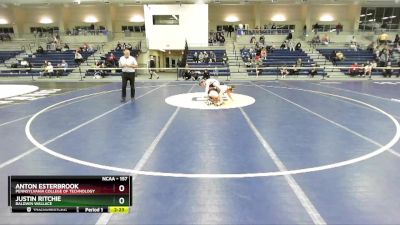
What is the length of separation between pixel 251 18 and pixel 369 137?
33.2m

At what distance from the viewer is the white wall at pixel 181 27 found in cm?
3066

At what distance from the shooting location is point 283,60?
86.4 feet

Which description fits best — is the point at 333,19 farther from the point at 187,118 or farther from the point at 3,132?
the point at 3,132

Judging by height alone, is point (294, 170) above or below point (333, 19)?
below

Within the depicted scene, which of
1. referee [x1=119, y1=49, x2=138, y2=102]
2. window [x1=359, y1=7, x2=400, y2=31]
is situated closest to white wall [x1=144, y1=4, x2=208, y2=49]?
window [x1=359, y1=7, x2=400, y2=31]

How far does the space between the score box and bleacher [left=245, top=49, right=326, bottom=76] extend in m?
21.2

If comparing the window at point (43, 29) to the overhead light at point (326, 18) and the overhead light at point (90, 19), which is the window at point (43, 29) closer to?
the overhead light at point (90, 19)

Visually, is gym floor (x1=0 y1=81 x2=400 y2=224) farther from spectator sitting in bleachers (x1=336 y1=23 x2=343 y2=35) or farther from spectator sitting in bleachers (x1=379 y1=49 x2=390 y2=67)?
spectator sitting in bleachers (x1=336 y1=23 x2=343 y2=35)

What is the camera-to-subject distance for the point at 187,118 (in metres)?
8.95

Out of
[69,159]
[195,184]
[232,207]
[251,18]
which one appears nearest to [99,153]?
[69,159]

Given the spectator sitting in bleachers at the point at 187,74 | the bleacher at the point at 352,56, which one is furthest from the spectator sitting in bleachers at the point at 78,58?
the bleacher at the point at 352,56

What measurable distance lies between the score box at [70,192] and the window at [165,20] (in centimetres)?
2978

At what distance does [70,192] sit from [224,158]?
11.2 feet

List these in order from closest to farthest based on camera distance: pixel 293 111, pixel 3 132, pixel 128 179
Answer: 1. pixel 128 179
2. pixel 3 132
3. pixel 293 111
